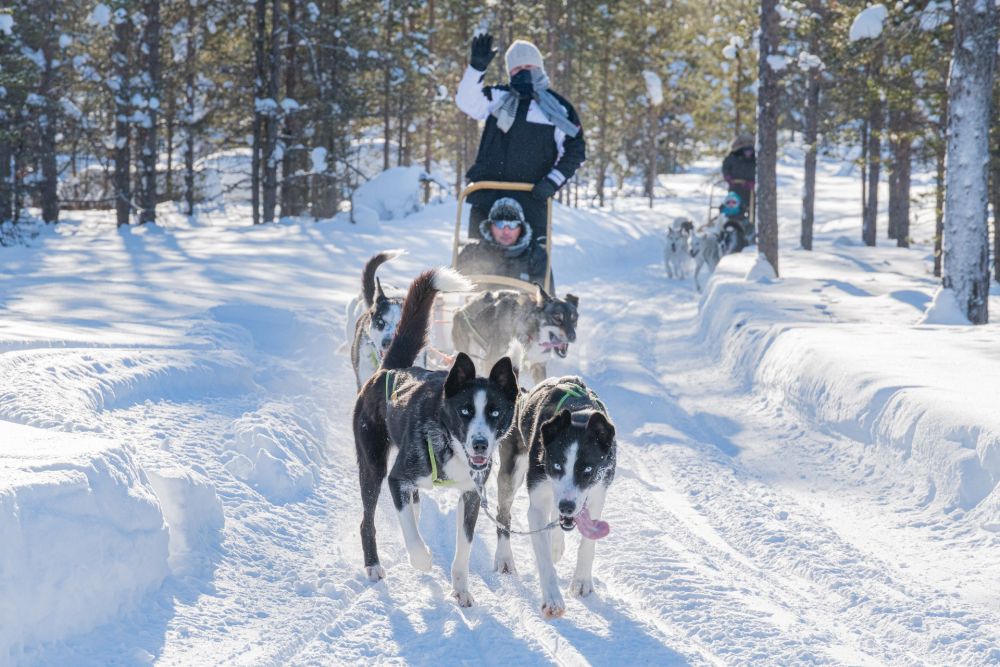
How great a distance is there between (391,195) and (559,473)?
20657 millimetres

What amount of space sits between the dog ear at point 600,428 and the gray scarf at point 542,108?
4.74m

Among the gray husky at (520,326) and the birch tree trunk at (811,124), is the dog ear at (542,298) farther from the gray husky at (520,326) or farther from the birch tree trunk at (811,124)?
the birch tree trunk at (811,124)

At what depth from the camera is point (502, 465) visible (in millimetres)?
4648

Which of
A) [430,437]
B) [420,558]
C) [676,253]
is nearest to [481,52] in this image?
[430,437]

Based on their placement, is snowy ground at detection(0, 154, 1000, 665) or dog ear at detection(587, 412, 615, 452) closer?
snowy ground at detection(0, 154, 1000, 665)

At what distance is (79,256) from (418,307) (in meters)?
11.6

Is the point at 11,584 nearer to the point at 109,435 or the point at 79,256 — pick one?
the point at 109,435

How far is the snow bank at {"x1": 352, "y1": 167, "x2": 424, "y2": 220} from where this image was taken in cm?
2391

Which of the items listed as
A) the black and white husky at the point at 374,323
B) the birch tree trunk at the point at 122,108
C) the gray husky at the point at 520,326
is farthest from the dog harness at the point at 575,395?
the birch tree trunk at the point at 122,108

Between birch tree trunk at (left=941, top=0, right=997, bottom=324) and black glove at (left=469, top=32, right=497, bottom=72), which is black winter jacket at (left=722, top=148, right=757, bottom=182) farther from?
black glove at (left=469, top=32, right=497, bottom=72)

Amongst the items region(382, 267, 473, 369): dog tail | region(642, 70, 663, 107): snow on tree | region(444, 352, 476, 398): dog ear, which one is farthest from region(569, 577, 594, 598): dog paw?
region(642, 70, 663, 107): snow on tree

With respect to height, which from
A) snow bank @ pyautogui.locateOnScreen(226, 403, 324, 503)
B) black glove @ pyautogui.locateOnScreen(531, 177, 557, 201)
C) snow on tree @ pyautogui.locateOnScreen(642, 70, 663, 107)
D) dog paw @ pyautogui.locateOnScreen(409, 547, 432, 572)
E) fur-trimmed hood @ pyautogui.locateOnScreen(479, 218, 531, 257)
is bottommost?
dog paw @ pyautogui.locateOnScreen(409, 547, 432, 572)

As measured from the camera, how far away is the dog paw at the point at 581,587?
4.31 metres

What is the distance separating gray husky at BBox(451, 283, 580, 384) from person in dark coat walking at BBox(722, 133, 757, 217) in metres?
13.9
